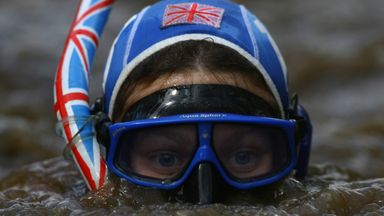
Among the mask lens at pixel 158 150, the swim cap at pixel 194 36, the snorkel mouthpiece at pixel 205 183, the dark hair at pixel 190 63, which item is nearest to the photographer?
the snorkel mouthpiece at pixel 205 183

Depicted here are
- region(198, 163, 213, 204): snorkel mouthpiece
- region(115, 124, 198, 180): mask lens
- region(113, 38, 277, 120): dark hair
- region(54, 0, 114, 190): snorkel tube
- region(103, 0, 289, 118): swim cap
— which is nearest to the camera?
region(198, 163, 213, 204): snorkel mouthpiece

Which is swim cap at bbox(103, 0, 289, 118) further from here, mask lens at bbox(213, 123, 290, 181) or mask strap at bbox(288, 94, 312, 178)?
mask lens at bbox(213, 123, 290, 181)

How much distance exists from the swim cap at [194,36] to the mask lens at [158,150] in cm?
30

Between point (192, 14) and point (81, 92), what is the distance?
1.97 feet

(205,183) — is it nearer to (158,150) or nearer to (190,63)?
(158,150)

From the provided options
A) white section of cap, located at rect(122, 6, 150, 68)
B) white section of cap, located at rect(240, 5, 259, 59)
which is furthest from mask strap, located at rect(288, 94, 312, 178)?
white section of cap, located at rect(122, 6, 150, 68)

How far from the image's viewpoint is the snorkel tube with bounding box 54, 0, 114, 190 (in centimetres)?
357

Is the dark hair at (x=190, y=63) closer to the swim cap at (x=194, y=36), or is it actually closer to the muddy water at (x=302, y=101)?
the swim cap at (x=194, y=36)

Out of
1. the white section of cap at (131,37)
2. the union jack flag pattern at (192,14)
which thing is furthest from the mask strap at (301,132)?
the white section of cap at (131,37)

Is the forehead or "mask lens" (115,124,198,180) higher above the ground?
the forehead

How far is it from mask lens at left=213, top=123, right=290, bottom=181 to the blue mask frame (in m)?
0.03

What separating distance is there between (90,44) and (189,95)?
3.12 feet

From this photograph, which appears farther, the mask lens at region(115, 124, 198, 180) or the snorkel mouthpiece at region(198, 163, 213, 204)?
the mask lens at region(115, 124, 198, 180)

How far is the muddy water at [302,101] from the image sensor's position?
10.6 feet
